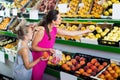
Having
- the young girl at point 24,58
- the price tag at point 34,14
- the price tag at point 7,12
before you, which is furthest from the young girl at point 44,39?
the price tag at point 7,12

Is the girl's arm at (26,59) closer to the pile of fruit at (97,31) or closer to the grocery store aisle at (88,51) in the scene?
the grocery store aisle at (88,51)

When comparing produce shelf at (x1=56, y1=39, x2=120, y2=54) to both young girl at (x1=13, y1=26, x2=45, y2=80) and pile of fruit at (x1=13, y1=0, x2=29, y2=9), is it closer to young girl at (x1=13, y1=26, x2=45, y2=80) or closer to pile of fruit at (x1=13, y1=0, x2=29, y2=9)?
young girl at (x1=13, y1=26, x2=45, y2=80)

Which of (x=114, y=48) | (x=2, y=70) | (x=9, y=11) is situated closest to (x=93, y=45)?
(x=114, y=48)

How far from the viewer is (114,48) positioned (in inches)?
119

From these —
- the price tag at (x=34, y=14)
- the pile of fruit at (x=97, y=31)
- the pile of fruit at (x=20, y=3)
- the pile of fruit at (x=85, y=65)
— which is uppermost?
the pile of fruit at (x=20, y=3)

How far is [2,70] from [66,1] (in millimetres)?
2157

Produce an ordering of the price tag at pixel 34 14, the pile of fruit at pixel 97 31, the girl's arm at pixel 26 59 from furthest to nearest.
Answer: the price tag at pixel 34 14, the pile of fruit at pixel 97 31, the girl's arm at pixel 26 59

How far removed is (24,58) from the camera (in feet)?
10.2

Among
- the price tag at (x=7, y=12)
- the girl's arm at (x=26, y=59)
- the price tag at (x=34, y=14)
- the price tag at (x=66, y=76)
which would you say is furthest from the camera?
the price tag at (x=7, y=12)

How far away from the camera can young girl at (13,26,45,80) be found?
3107 mm

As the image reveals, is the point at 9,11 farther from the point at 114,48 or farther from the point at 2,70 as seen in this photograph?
the point at 114,48

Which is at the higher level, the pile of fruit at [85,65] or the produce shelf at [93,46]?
the produce shelf at [93,46]

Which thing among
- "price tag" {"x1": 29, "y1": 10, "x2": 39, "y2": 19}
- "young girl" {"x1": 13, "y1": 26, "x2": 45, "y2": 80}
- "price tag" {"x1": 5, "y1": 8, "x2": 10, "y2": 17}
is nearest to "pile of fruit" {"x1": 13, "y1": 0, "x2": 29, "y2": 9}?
"price tag" {"x1": 5, "y1": 8, "x2": 10, "y2": 17}

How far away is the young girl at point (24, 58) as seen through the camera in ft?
10.2
